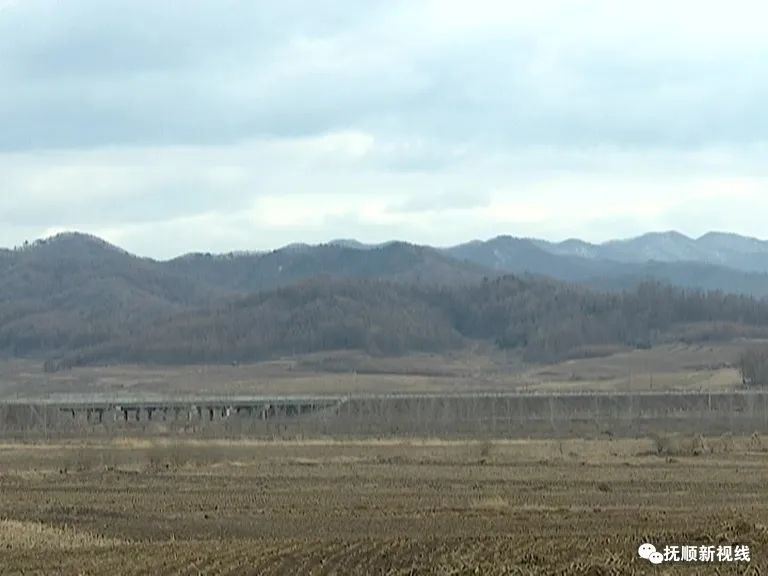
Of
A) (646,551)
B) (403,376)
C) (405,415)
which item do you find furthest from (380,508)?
(403,376)

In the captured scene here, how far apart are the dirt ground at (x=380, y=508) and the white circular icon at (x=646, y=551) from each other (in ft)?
0.71

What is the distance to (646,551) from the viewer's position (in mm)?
24578

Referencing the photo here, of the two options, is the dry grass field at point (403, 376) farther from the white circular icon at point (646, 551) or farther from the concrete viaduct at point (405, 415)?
the white circular icon at point (646, 551)

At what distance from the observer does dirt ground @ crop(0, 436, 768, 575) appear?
2592 centimetres

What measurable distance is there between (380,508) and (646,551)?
14650 millimetres

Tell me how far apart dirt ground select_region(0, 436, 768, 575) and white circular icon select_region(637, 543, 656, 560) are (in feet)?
0.71

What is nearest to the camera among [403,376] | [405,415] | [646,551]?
[646,551]

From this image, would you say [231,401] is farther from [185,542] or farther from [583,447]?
[185,542]

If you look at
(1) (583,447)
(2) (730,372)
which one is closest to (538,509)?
(1) (583,447)

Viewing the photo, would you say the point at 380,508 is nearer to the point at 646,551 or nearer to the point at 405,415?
the point at 646,551

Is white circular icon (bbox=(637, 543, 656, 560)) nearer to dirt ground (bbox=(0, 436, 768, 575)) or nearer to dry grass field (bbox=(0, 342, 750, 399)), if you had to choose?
dirt ground (bbox=(0, 436, 768, 575))

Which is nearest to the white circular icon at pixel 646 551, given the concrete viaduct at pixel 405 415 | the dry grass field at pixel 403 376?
the concrete viaduct at pixel 405 415

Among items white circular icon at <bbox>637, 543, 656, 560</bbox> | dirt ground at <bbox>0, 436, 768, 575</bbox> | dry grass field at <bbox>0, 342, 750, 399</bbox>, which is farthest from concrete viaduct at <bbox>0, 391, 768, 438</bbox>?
white circular icon at <bbox>637, 543, 656, 560</bbox>

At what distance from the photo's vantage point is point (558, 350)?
655ft
